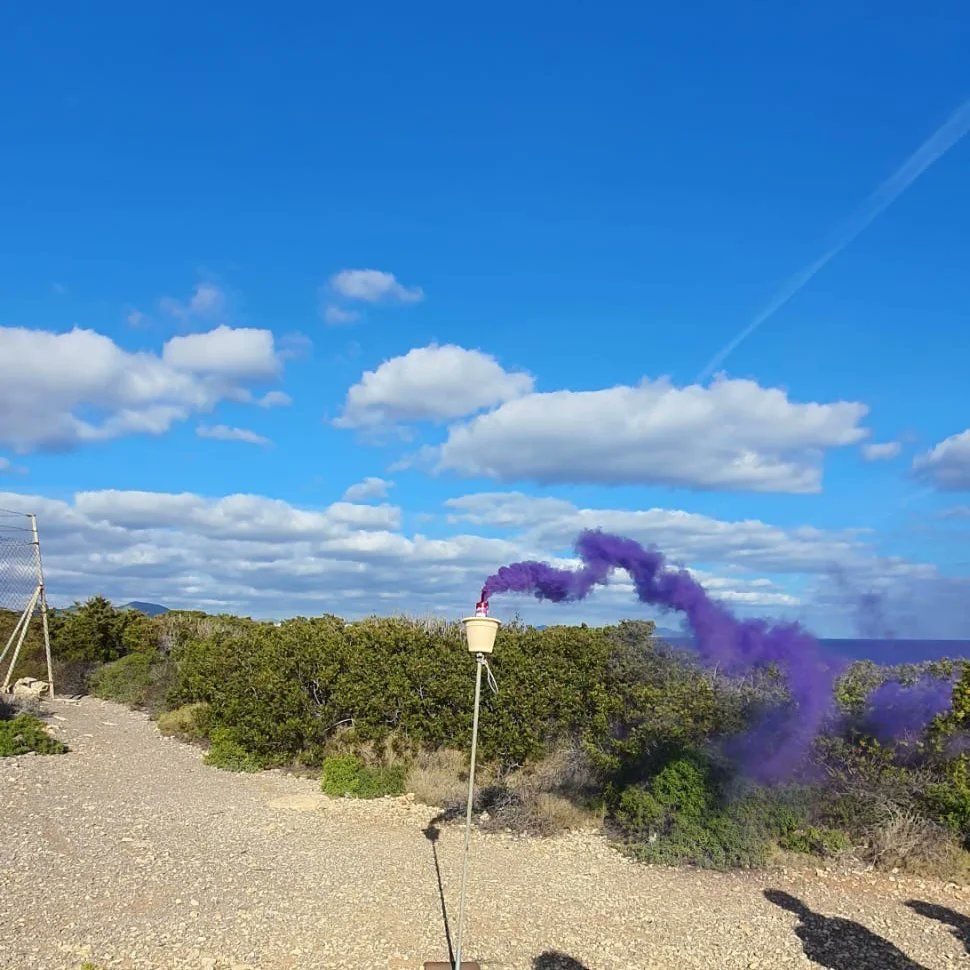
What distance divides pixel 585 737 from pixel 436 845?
3305 mm

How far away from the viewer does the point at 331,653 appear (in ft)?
52.7

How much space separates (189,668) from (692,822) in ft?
43.4

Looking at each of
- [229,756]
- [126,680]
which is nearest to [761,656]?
[229,756]

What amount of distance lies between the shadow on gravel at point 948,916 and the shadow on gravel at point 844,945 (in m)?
0.82

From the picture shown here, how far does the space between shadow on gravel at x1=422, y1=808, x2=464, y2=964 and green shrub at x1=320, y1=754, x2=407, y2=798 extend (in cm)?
140

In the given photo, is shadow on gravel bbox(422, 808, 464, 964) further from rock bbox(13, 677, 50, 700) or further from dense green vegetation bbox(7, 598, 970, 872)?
rock bbox(13, 677, 50, 700)

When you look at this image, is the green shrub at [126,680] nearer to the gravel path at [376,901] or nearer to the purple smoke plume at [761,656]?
the gravel path at [376,901]

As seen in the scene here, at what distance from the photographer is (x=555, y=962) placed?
7.52 m

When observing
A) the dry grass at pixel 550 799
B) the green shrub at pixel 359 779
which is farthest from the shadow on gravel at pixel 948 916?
the green shrub at pixel 359 779

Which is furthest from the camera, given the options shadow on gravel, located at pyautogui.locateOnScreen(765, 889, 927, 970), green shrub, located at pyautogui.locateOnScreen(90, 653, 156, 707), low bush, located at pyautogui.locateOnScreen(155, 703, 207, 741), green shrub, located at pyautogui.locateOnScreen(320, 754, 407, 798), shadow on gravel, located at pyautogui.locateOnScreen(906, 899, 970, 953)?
green shrub, located at pyautogui.locateOnScreen(90, 653, 156, 707)

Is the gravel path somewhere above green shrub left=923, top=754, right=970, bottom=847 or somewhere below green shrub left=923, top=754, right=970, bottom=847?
below

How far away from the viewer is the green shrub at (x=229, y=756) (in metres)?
15.6

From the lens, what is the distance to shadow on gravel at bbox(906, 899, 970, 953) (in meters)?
8.24

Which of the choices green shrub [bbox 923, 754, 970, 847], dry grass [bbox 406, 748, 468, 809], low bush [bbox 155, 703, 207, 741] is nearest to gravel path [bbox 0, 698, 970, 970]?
dry grass [bbox 406, 748, 468, 809]
